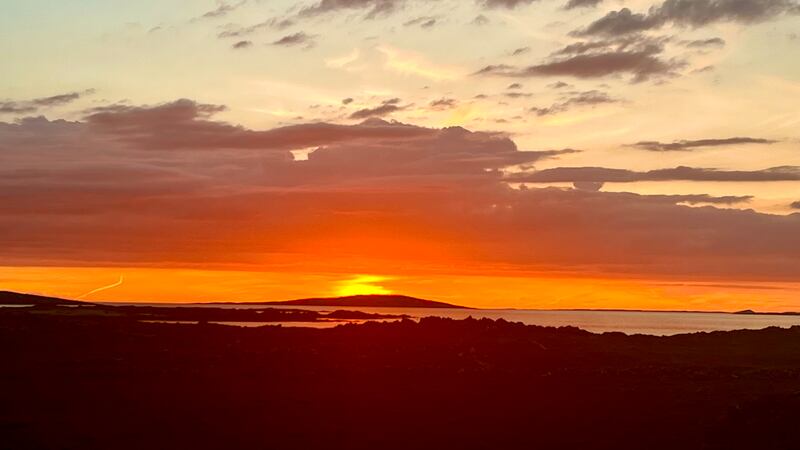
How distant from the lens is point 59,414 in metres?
30.9

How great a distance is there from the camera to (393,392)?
37125 mm

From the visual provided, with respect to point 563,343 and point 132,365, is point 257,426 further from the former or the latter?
point 563,343

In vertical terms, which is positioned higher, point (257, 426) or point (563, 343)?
point (563, 343)

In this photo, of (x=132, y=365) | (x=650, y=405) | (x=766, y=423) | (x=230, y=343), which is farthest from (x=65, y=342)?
(x=766, y=423)

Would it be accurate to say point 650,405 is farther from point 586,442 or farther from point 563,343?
point 563,343

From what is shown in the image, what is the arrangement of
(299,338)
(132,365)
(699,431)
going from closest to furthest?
1. (699,431)
2. (132,365)
3. (299,338)

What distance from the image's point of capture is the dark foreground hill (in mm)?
27906

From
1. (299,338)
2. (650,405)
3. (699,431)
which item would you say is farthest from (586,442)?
(299,338)

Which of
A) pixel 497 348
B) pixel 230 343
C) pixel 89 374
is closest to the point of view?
pixel 89 374

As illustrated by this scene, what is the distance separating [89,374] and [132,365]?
3.51 metres

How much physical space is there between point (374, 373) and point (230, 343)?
750 inches

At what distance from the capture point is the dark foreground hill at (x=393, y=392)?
2791cm

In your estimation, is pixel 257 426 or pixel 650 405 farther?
pixel 650 405

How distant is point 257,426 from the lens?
2959 cm
